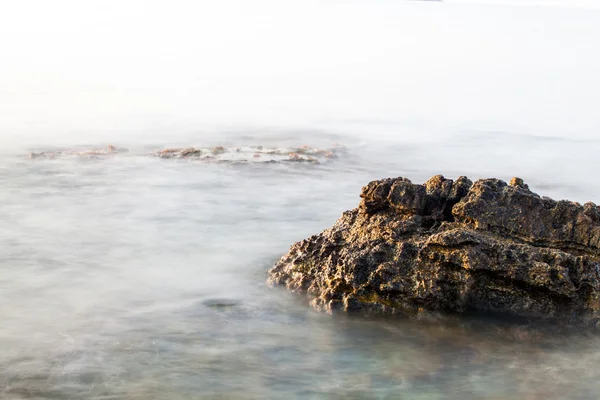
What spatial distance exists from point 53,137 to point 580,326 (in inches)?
449

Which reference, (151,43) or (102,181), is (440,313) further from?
(151,43)

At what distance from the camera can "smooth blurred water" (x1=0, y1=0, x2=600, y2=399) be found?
18.4 ft

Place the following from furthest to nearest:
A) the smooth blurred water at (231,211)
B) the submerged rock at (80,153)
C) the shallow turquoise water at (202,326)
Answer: the submerged rock at (80,153) → the smooth blurred water at (231,211) → the shallow turquoise water at (202,326)

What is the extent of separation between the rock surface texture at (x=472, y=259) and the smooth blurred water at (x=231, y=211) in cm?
24

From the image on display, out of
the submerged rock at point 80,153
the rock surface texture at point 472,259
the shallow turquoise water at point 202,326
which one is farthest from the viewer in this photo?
the submerged rock at point 80,153

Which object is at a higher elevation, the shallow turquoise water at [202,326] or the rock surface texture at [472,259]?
the rock surface texture at [472,259]

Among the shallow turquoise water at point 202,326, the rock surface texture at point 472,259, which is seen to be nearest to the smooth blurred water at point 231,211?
the shallow turquoise water at point 202,326

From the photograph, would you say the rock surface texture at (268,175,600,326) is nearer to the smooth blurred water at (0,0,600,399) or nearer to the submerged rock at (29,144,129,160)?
the smooth blurred water at (0,0,600,399)

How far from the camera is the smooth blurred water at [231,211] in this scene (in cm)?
561

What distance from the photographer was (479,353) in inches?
231

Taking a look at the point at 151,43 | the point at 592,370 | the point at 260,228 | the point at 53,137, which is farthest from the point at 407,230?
the point at 151,43

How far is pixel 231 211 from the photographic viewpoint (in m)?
10.0

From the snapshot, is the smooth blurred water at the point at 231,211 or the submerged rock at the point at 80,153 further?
the submerged rock at the point at 80,153

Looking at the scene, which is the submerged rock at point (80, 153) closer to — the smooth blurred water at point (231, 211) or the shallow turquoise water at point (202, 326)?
the smooth blurred water at point (231, 211)
